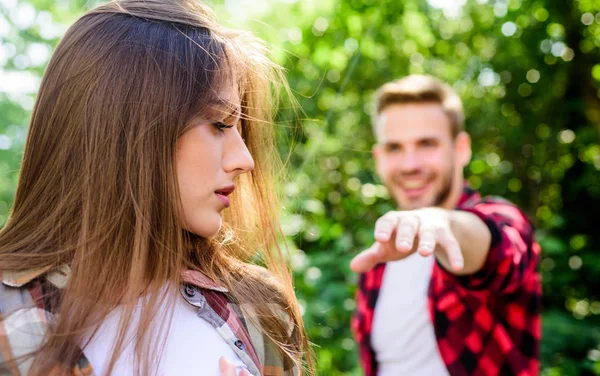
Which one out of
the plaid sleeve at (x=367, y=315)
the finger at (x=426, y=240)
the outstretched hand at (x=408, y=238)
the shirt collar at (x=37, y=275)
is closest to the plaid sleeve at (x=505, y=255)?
the outstretched hand at (x=408, y=238)

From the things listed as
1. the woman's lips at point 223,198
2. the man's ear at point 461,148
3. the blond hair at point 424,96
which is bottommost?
the woman's lips at point 223,198

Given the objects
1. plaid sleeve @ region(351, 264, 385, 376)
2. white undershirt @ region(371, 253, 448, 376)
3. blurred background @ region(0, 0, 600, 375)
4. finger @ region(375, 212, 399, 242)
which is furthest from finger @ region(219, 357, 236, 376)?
blurred background @ region(0, 0, 600, 375)

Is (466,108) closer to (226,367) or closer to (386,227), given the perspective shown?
(386,227)

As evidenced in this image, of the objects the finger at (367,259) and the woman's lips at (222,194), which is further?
the finger at (367,259)

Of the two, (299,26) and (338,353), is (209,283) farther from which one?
(299,26)

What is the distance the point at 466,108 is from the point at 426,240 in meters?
3.31

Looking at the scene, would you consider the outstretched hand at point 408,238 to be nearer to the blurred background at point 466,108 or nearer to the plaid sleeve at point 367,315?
the plaid sleeve at point 367,315

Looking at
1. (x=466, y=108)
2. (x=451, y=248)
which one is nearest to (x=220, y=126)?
(x=451, y=248)

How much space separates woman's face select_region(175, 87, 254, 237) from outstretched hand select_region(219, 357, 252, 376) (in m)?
0.23

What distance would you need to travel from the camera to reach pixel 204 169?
1134mm

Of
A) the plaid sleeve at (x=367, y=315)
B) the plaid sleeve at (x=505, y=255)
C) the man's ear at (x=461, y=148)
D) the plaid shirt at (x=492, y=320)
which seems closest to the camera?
the plaid sleeve at (x=505, y=255)

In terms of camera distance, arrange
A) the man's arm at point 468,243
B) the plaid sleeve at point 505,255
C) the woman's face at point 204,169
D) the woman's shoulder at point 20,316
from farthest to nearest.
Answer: the plaid sleeve at point 505,255 < the man's arm at point 468,243 < the woman's face at point 204,169 < the woman's shoulder at point 20,316

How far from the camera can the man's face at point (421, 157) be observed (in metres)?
2.26

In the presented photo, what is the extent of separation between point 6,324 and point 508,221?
1.32 meters
